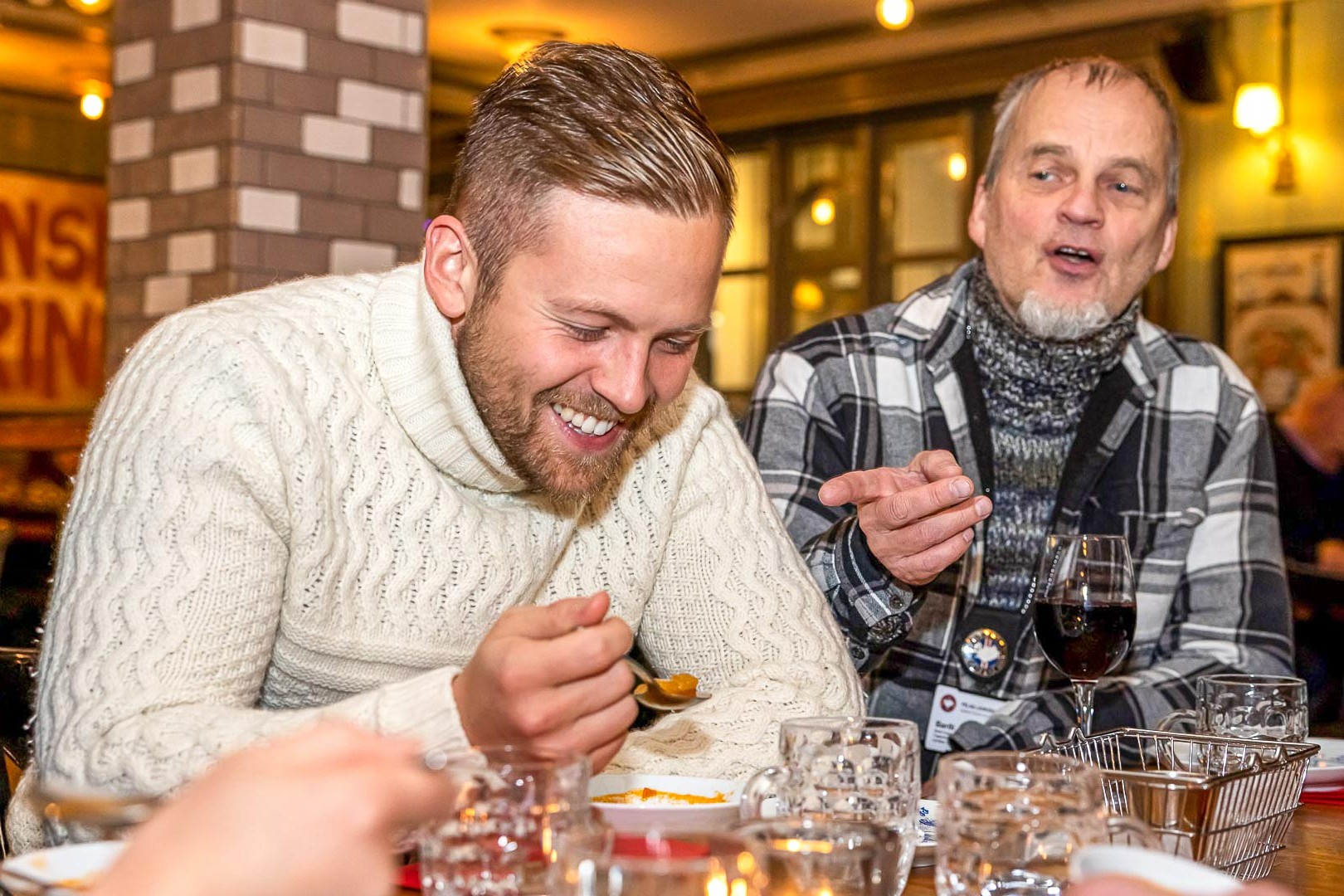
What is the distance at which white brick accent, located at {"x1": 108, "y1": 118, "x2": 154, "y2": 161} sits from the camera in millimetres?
3332

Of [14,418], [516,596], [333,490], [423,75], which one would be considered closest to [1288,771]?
[516,596]

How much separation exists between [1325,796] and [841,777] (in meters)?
0.78

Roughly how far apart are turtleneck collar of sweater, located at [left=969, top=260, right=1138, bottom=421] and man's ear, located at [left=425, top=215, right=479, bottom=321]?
3.86 feet

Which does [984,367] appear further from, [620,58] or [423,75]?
[423,75]

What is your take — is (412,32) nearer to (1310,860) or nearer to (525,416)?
(525,416)

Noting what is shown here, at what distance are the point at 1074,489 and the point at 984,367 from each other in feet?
0.86

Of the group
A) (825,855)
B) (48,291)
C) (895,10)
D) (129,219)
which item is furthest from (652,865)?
(48,291)

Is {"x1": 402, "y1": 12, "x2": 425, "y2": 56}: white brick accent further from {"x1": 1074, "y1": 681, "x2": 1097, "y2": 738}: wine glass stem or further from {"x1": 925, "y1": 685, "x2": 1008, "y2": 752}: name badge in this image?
{"x1": 1074, "y1": 681, "x2": 1097, "y2": 738}: wine glass stem

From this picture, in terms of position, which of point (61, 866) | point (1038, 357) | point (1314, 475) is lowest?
point (61, 866)

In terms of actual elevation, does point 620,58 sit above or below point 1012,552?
above

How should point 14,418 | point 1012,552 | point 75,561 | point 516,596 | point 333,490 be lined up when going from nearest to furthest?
point 75,561 → point 333,490 → point 516,596 → point 1012,552 → point 14,418

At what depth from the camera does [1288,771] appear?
1.20m

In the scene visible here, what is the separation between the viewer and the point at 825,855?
0.76 meters

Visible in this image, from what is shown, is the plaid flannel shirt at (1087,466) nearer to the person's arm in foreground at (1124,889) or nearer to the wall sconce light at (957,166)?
the person's arm in foreground at (1124,889)
